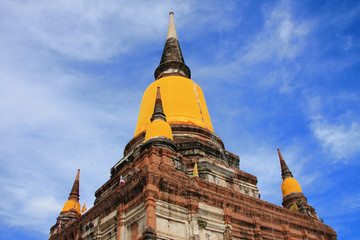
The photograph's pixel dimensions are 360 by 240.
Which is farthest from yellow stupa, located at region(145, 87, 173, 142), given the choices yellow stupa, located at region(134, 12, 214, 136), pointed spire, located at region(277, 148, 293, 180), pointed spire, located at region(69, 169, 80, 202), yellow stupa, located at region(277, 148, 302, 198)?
pointed spire, located at region(277, 148, 293, 180)

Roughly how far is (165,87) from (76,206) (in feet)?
34.0

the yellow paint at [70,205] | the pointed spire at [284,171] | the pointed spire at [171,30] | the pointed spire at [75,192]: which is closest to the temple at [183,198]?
the yellow paint at [70,205]

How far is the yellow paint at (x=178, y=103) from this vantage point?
21.9 m

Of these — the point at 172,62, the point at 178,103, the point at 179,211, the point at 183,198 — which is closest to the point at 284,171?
the point at 178,103

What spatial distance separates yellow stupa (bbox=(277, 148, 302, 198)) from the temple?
0.07 metres

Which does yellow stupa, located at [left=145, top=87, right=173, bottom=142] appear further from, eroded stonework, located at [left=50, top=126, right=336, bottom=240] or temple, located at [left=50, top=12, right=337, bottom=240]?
eroded stonework, located at [left=50, top=126, right=336, bottom=240]

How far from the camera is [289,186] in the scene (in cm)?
2281

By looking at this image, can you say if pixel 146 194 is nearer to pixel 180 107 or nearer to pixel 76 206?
pixel 180 107

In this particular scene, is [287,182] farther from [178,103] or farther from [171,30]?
[171,30]

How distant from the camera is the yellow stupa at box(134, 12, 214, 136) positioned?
22.0 metres

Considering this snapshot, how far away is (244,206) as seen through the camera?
15.0 metres

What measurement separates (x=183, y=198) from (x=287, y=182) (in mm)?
A: 12157

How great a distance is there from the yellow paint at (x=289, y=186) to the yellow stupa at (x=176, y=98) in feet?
20.2

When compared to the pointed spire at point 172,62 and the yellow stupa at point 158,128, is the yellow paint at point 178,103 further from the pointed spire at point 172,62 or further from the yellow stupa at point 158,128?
the yellow stupa at point 158,128
